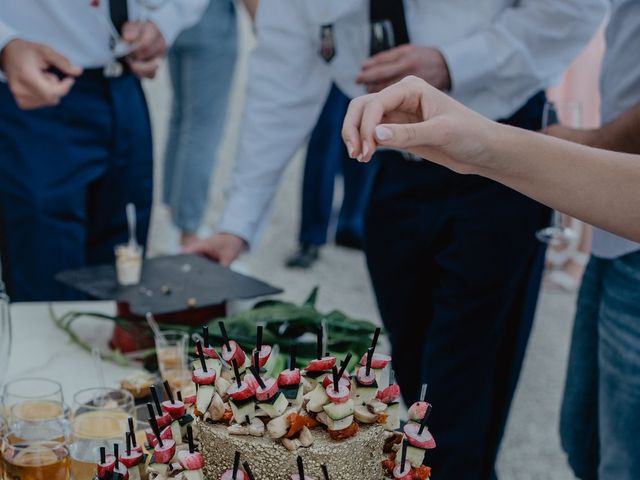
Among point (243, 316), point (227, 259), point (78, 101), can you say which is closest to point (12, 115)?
point (78, 101)

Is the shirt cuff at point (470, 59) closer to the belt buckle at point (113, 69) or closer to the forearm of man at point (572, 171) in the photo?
the forearm of man at point (572, 171)

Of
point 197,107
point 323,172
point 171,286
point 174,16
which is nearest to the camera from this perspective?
point 171,286

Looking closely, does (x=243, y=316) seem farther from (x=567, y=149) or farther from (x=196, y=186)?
(x=196, y=186)

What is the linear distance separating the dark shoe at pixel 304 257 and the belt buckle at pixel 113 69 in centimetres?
229

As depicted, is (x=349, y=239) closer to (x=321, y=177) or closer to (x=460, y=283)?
(x=321, y=177)

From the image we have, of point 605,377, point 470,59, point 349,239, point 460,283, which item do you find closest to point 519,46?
point 470,59

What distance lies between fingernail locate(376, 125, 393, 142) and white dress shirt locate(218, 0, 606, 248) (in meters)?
0.81

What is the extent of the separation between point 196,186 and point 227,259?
7.59ft

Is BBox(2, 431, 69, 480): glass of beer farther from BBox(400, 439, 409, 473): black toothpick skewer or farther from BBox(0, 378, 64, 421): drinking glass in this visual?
BBox(400, 439, 409, 473): black toothpick skewer

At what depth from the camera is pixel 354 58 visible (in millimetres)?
1928

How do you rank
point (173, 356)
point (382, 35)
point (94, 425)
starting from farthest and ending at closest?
point (382, 35), point (173, 356), point (94, 425)

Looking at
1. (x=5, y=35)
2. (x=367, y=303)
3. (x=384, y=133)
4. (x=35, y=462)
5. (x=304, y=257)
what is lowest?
(x=367, y=303)

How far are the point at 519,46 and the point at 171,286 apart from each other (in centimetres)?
86

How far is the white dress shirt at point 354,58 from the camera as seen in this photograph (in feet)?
5.91
